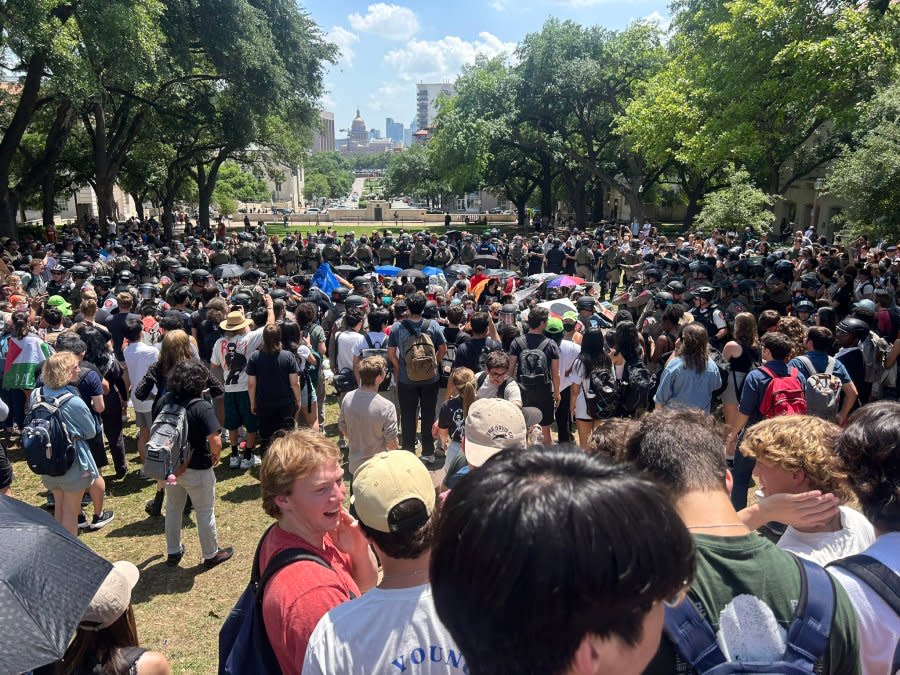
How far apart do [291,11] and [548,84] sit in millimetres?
16250

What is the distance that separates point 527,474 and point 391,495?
41.6 inches

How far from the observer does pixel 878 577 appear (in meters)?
1.76

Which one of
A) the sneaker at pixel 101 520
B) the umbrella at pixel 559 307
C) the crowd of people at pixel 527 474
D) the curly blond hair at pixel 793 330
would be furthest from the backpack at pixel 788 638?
the umbrella at pixel 559 307

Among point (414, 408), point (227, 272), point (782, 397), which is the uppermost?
point (227, 272)

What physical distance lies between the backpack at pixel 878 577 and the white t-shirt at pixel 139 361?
20.1 ft

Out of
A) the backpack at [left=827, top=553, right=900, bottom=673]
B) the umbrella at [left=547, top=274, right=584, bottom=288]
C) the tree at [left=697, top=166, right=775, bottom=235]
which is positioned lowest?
the backpack at [left=827, top=553, right=900, bottom=673]

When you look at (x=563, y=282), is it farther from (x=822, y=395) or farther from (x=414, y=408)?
(x=822, y=395)

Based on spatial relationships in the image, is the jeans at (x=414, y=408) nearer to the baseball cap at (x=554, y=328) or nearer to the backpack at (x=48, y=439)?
the baseball cap at (x=554, y=328)

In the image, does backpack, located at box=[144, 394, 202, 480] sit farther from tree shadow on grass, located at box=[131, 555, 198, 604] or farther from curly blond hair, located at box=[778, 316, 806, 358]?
curly blond hair, located at box=[778, 316, 806, 358]

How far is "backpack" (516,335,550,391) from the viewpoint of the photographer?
6.05m

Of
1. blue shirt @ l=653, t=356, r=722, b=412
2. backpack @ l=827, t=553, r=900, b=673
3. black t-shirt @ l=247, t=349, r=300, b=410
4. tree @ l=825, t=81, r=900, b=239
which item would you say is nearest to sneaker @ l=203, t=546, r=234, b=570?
black t-shirt @ l=247, t=349, r=300, b=410

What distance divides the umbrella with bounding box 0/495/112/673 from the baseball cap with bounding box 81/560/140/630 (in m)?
0.03

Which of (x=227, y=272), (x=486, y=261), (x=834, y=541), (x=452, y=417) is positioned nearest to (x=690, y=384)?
(x=452, y=417)

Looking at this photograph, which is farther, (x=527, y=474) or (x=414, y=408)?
(x=414, y=408)
